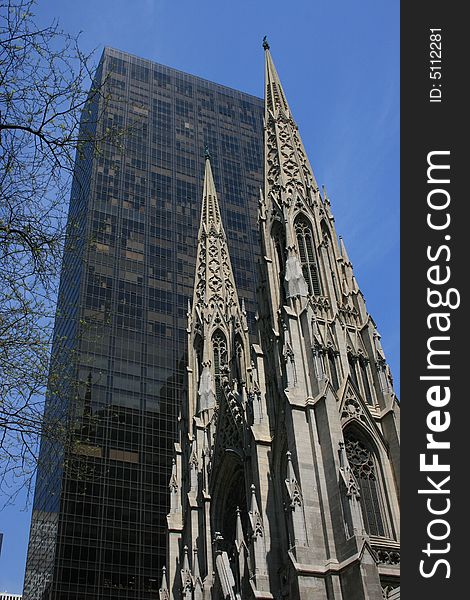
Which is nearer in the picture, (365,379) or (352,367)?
(365,379)

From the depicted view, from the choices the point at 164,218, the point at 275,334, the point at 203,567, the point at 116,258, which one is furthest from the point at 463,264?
the point at 164,218

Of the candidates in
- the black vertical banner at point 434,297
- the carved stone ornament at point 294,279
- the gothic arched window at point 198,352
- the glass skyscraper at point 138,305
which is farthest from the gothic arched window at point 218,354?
the black vertical banner at point 434,297

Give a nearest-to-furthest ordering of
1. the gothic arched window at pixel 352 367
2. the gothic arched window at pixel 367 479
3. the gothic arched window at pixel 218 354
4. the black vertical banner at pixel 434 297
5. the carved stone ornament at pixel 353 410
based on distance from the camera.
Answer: the black vertical banner at pixel 434 297 < the gothic arched window at pixel 367 479 < the carved stone ornament at pixel 353 410 < the gothic arched window at pixel 352 367 < the gothic arched window at pixel 218 354

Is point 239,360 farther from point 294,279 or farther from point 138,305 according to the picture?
point 138,305

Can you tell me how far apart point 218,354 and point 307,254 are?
37.1ft

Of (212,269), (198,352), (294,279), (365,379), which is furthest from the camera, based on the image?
(212,269)

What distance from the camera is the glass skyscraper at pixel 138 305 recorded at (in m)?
41.2

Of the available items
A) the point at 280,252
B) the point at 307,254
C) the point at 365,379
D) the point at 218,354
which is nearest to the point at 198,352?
the point at 218,354

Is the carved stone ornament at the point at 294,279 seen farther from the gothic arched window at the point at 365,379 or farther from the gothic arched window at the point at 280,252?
the gothic arched window at the point at 365,379

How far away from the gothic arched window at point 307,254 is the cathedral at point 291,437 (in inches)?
2.3

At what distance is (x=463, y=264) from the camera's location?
1152 cm

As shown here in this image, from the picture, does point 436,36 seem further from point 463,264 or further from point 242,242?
point 242,242

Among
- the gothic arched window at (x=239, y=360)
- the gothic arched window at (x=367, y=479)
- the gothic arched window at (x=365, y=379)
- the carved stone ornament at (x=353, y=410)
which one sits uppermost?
the gothic arched window at (x=239, y=360)

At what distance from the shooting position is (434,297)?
11375 mm
